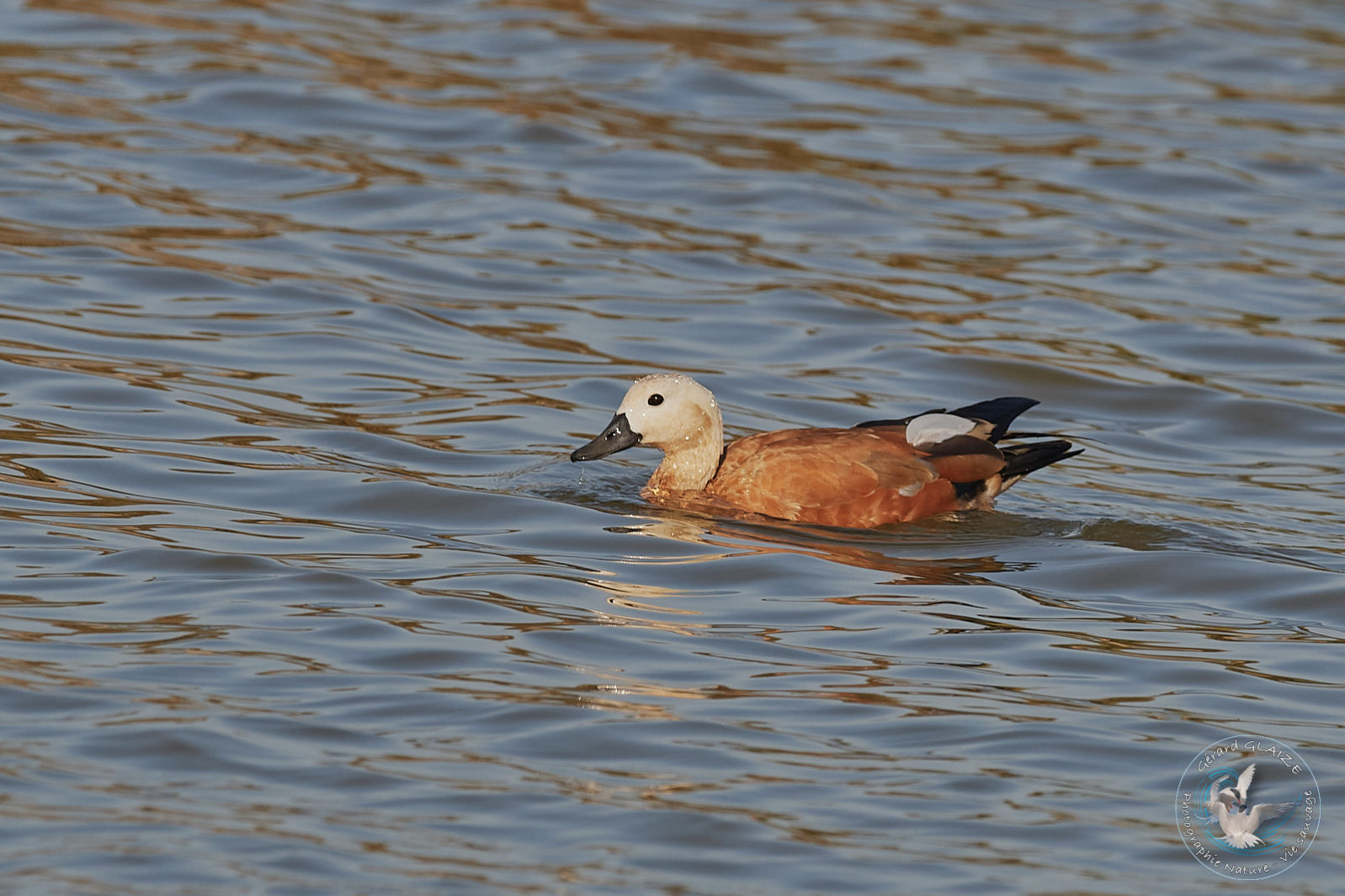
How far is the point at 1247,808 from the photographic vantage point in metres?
5.95

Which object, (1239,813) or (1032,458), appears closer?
(1239,813)

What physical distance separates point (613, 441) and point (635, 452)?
1.96 m

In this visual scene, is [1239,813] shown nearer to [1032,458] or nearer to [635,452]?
[1032,458]

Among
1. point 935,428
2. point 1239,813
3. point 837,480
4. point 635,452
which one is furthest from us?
point 635,452

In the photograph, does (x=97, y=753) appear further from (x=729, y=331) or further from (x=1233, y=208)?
(x=1233, y=208)

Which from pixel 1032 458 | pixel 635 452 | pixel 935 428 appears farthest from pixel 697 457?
pixel 635 452

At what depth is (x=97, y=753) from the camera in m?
5.89

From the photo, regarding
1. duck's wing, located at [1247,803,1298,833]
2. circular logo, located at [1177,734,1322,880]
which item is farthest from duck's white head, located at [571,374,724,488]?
duck's wing, located at [1247,803,1298,833]

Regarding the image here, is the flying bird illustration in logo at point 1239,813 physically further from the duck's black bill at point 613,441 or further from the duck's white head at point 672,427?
the duck's black bill at point 613,441

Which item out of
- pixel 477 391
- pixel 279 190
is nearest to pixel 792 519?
pixel 477 391

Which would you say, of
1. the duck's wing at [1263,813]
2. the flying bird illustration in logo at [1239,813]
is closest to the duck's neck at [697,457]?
the flying bird illustration in logo at [1239,813]

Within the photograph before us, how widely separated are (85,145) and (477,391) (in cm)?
577

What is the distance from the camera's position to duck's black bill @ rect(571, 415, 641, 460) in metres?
9.32

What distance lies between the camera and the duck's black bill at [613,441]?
9320mm
